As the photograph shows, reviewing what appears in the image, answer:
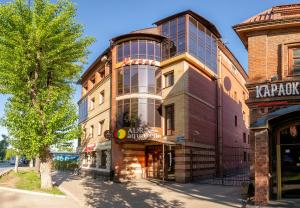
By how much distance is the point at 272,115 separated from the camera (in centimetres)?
1295

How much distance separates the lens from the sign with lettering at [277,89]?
13.7 meters

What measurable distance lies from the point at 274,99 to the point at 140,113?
12.8 meters

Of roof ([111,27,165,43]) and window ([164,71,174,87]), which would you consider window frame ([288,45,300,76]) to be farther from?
roof ([111,27,165,43])

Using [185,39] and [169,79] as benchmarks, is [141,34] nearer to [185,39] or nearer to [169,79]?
[185,39]

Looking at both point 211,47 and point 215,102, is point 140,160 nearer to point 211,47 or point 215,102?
point 215,102

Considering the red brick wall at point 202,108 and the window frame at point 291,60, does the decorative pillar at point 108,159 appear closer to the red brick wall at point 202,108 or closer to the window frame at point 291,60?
the red brick wall at point 202,108

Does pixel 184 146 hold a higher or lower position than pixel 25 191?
higher

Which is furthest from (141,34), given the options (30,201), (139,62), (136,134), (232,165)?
(30,201)

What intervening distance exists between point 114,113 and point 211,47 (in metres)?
10.5

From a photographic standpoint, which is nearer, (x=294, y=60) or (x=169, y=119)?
(x=294, y=60)

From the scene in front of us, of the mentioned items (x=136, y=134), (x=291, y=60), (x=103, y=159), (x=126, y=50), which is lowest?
(x=103, y=159)

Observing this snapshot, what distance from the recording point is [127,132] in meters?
24.5

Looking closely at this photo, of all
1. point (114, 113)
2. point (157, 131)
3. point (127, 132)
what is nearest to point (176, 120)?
point (157, 131)

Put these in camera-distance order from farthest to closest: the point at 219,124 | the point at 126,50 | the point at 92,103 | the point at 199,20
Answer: the point at 92,103 → the point at 219,124 → the point at 199,20 → the point at 126,50
